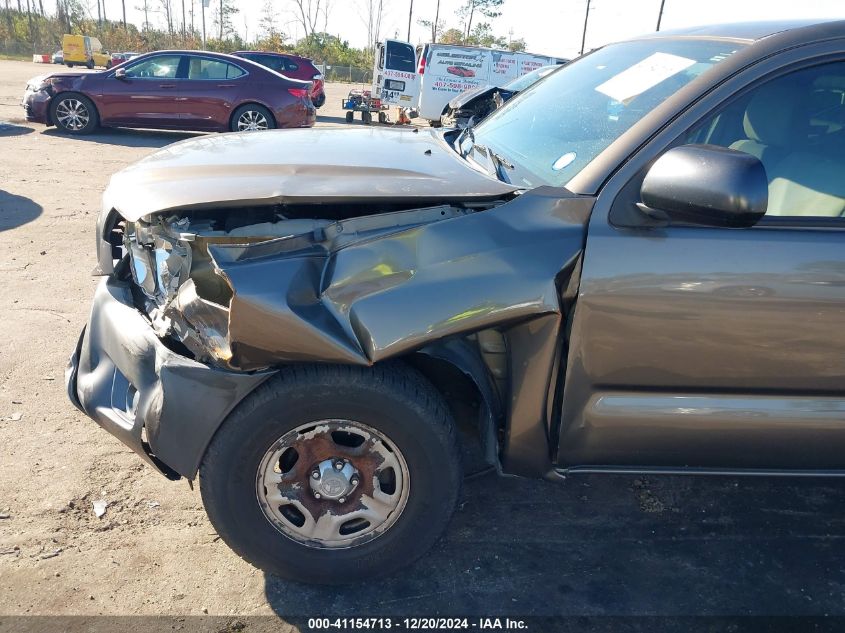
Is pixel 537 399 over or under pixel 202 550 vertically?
over

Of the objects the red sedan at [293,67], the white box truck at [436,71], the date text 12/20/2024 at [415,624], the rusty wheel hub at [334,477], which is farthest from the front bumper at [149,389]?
the red sedan at [293,67]

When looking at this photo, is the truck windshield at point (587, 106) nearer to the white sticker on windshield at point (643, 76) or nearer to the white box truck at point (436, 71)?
the white sticker on windshield at point (643, 76)

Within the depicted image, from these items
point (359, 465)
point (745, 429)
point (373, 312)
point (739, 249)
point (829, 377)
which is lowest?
point (359, 465)

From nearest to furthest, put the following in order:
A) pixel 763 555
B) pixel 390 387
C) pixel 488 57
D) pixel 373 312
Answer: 1. pixel 373 312
2. pixel 390 387
3. pixel 763 555
4. pixel 488 57

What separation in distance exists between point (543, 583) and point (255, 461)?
115cm

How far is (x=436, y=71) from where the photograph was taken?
18031 millimetres

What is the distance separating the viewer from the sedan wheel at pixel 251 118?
12.2m

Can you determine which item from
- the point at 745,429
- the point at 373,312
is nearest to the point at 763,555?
the point at 745,429

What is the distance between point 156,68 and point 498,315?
38.6ft

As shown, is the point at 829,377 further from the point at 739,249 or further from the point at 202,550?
the point at 202,550

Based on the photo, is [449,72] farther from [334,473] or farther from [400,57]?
[334,473]

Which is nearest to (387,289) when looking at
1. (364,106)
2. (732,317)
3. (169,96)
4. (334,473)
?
(334,473)

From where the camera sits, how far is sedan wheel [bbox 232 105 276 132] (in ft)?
40.0

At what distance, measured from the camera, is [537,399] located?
7.26 feet
